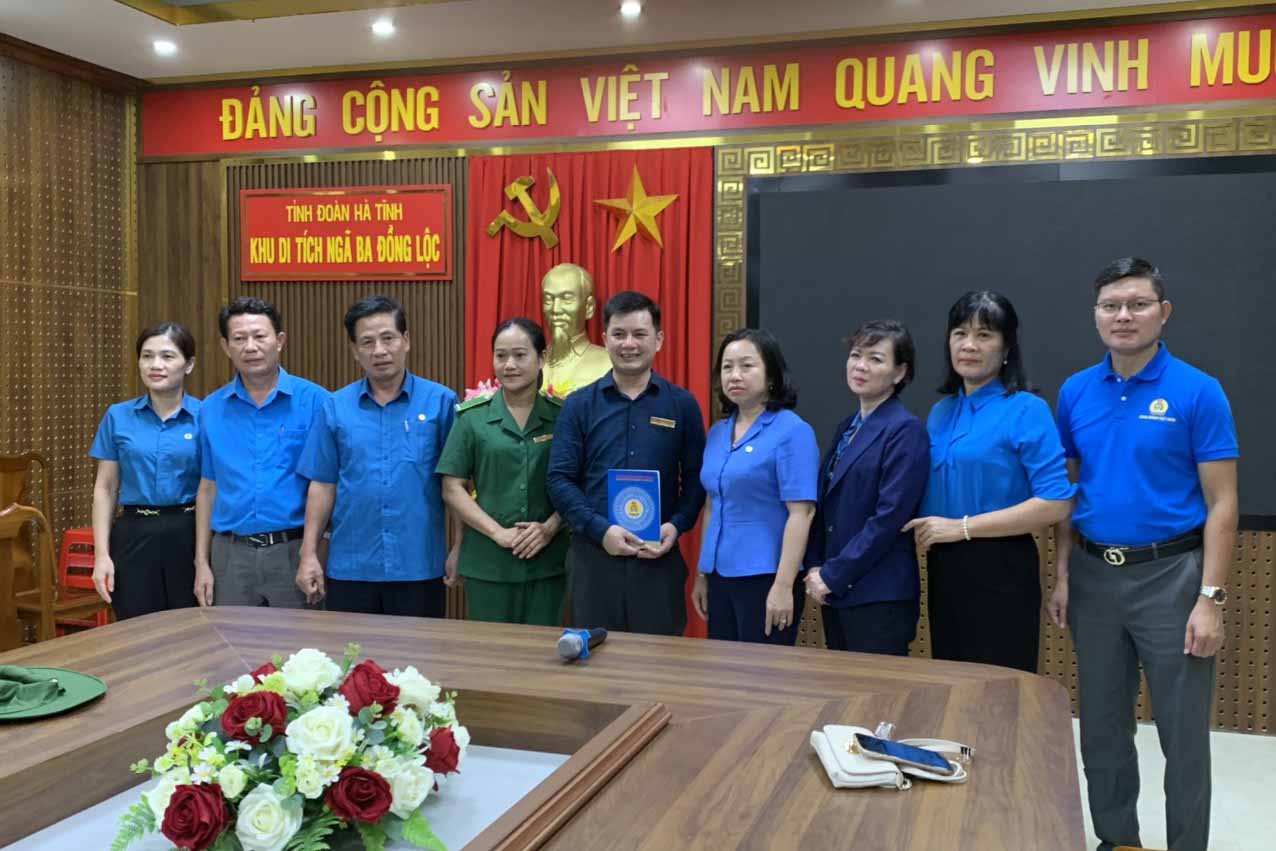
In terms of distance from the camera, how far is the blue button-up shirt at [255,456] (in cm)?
327

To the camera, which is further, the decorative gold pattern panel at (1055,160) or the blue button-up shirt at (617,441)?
the decorative gold pattern panel at (1055,160)

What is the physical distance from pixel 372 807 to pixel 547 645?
0.90m

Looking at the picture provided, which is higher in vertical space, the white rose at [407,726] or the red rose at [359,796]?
the white rose at [407,726]

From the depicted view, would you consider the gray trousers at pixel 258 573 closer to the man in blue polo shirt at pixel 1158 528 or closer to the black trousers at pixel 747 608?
the black trousers at pixel 747 608

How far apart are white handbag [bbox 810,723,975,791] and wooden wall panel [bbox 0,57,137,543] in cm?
444

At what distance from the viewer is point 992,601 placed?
103 inches

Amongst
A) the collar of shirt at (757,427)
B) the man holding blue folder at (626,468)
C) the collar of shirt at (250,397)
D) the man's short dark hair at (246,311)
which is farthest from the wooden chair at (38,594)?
the collar of shirt at (757,427)

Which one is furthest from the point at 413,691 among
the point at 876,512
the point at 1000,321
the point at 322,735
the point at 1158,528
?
the point at 1158,528

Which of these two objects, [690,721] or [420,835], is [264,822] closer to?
[420,835]

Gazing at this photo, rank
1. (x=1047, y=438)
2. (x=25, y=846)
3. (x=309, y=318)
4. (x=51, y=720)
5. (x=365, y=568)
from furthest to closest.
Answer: (x=309, y=318) → (x=365, y=568) → (x=1047, y=438) → (x=51, y=720) → (x=25, y=846)

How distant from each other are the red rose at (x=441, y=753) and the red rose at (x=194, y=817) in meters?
0.28

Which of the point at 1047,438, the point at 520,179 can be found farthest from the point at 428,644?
the point at 520,179

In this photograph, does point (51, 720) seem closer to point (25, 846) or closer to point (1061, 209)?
point (25, 846)

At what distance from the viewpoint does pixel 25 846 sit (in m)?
1.44
